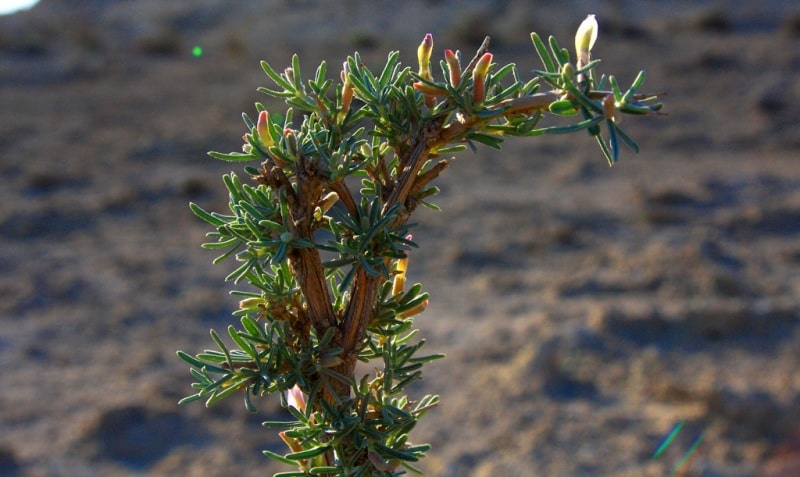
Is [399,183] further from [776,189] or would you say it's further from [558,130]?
[776,189]

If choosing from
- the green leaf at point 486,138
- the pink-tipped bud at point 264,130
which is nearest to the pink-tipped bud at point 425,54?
the green leaf at point 486,138

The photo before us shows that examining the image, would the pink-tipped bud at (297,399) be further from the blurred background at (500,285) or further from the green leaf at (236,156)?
the blurred background at (500,285)

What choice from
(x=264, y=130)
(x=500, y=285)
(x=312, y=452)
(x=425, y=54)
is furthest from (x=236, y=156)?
(x=500, y=285)

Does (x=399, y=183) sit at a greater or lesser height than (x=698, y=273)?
lesser

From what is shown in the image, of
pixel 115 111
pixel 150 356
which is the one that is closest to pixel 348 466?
pixel 150 356

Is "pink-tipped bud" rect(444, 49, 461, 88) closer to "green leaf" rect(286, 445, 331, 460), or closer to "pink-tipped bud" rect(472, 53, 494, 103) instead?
"pink-tipped bud" rect(472, 53, 494, 103)

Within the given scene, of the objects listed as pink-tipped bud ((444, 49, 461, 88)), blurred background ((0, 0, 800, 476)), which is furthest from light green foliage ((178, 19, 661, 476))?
blurred background ((0, 0, 800, 476))
